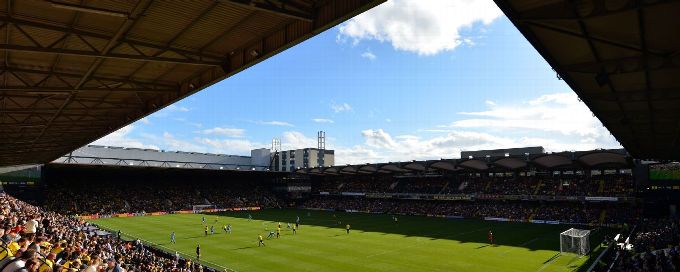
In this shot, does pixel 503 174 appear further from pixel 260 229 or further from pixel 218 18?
pixel 218 18

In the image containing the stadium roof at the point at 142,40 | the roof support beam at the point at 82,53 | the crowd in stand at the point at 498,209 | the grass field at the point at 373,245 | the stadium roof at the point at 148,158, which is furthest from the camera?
the stadium roof at the point at 148,158

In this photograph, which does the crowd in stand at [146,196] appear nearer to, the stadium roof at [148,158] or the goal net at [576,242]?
the stadium roof at [148,158]

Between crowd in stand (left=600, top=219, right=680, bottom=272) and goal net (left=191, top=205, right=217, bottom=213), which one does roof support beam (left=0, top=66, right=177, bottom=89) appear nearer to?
crowd in stand (left=600, top=219, right=680, bottom=272)

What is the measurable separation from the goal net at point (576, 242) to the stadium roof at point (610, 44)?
18.6 m

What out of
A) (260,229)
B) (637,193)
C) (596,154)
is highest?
(596,154)

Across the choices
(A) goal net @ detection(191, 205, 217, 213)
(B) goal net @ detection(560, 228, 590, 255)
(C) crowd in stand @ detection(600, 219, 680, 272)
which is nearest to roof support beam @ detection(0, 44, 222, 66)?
(C) crowd in stand @ detection(600, 219, 680, 272)

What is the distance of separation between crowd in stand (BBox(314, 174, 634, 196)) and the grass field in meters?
9.89

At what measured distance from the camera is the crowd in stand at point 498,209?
5497cm

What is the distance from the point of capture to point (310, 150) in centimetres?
16488

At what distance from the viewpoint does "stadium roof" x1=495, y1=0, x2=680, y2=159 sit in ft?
28.8

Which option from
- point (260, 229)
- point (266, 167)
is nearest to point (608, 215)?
point (260, 229)

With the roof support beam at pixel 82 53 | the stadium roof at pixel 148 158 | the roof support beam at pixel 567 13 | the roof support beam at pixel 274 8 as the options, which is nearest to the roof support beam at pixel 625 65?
the roof support beam at pixel 567 13

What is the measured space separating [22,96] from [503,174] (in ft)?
215

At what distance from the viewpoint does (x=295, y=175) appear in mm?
95250
